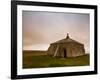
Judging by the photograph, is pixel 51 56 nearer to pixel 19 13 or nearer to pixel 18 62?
pixel 18 62

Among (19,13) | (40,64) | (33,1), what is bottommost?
(40,64)

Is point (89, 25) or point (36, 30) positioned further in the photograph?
point (89, 25)

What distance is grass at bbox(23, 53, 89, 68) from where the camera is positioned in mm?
2057

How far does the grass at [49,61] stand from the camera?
206cm

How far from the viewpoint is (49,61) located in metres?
2.13

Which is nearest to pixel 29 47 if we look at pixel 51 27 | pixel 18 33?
pixel 18 33

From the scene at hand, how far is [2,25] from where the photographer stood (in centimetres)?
199

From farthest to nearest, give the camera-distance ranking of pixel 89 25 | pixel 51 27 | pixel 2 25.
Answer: pixel 89 25 < pixel 51 27 < pixel 2 25

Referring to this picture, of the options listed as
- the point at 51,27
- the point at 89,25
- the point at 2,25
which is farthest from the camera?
the point at 89,25

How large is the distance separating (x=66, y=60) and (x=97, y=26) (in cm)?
53

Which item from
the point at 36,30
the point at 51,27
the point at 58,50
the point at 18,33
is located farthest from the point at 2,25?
the point at 58,50

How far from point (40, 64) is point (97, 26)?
30.6 inches

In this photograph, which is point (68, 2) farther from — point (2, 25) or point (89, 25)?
point (2, 25)

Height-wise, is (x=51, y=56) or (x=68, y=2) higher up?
(x=68, y=2)
